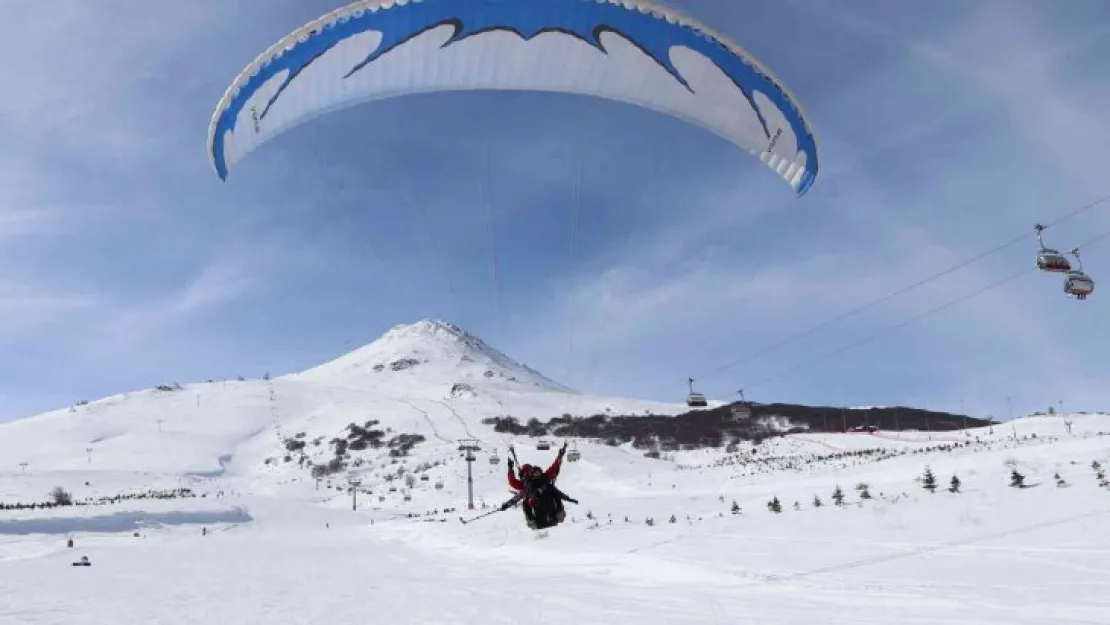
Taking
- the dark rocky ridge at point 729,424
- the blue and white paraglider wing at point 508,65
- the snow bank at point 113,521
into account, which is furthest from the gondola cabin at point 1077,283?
the dark rocky ridge at point 729,424

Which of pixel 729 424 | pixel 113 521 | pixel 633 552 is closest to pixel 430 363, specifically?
pixel 729 424

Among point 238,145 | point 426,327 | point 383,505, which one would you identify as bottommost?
point 383,505

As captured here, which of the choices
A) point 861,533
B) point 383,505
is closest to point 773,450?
point 383,505

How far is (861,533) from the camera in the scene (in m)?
12.7

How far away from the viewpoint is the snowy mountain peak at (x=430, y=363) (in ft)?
446

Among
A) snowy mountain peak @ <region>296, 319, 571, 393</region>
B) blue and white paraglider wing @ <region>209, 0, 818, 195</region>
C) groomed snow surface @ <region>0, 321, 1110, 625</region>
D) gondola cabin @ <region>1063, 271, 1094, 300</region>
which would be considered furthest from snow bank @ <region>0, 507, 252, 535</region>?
snowy mountain peak @ <region>296, 319, 571, 393</region>

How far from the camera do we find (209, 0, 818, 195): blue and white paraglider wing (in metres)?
10.2

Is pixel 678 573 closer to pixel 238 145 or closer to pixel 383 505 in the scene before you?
pixel 238 145

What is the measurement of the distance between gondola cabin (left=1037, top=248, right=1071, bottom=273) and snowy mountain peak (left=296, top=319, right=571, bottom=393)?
340ft

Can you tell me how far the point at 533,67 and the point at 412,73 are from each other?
1880mm

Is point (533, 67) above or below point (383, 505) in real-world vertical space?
above

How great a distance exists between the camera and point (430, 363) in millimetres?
149500

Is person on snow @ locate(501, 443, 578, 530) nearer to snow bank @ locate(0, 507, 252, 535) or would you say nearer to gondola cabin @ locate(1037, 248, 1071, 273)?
gondola cabin @ locate(1037, 248, 1071, 273)

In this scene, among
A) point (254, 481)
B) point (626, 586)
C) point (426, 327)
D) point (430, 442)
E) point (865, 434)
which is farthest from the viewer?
point (426, 327)
